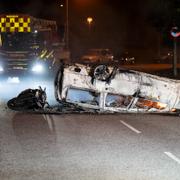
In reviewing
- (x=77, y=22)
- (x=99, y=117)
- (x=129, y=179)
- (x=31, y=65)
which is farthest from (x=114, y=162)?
(x=77, y=22)

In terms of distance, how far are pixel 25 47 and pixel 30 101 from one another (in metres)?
10.7

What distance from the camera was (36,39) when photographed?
25.0 metres

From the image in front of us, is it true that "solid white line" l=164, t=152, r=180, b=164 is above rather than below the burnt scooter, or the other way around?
below

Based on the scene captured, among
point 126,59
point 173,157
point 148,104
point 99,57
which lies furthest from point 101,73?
point 126,59

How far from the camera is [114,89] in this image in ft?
45.0

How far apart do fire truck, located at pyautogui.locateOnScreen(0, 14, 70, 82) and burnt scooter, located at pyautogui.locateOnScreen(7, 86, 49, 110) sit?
9.80 metres

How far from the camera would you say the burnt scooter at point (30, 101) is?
48.9ft

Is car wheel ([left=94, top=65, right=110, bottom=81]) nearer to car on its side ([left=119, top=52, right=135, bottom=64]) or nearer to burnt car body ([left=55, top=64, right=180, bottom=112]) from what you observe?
burnt car body ([left=55, top=64, right=180, bottom=112])

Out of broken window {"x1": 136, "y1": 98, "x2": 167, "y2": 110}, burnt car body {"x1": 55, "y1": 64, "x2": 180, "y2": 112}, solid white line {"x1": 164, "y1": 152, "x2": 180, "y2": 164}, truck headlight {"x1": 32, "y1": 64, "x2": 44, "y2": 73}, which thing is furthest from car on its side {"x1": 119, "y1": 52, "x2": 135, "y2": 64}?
solid white line {"x1": 164, "y1": 152, "x2": 180, "y2": 164}

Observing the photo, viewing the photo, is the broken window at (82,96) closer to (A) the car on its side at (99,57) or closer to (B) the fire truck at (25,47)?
(B) the fire truck at (25,47)

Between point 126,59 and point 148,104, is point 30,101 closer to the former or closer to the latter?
point 148,104

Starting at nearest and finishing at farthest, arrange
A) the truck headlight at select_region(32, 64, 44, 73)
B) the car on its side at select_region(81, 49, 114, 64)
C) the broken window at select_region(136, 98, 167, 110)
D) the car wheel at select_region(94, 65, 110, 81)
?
1. the car wheel at select_region(94, 65, 110, 81)
2. the broken window at select_region(136, 98, 167, 110)
3. the truck headlight at select_region(32, 64, 44, 73)
4. the car on its side at select_region(81, 49, 114, 64)

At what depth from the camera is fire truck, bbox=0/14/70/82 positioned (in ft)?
80.7

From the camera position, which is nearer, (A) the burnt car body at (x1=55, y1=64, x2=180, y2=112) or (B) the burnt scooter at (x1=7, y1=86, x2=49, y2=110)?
(A) the burnt car body at (x1=55, y1=64, x2=180, y2=112)
